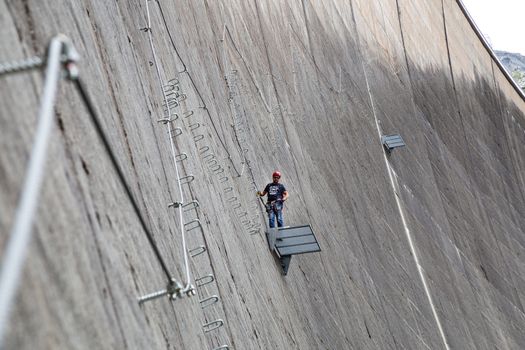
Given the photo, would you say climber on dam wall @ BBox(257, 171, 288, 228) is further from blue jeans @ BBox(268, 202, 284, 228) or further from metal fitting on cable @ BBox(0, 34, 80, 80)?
metal fitting on cable @ BBox(0, 34, 80, 80)

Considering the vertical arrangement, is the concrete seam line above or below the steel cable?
below

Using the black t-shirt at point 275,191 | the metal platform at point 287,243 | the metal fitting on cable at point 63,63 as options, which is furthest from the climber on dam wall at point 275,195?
the metal fitting on cable at point 63,63

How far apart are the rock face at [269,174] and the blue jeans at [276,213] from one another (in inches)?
6.6

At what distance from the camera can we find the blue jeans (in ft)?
34.2

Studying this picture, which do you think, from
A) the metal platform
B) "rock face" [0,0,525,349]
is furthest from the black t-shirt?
the metal platform

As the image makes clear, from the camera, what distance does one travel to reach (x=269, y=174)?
11.8 metres

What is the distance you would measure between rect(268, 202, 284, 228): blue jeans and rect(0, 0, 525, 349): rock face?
166 mm

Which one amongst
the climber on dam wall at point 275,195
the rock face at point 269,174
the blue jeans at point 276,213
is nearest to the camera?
the rock face at point 269,174

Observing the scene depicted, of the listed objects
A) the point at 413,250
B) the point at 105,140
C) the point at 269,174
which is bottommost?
the point at 413,250

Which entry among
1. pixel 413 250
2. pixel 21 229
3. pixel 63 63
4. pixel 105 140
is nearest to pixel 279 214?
pixel 413 250

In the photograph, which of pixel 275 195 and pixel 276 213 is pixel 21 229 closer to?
pixel 275 195

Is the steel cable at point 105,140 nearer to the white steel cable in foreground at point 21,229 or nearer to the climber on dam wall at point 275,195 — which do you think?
the white steel cable in foreground at point 21,229

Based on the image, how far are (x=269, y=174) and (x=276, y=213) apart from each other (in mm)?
1361

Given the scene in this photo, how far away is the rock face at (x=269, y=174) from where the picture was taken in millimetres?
3113
